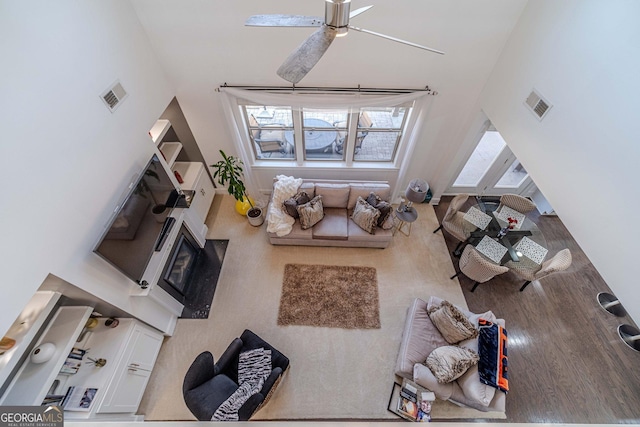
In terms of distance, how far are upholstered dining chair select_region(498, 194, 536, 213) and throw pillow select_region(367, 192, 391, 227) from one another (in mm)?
1846

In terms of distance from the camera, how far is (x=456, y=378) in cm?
308

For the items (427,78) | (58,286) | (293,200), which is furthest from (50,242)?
(427,78)

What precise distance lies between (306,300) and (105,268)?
2.45 metres

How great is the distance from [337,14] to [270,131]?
348cm

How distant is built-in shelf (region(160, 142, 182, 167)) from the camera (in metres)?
4.29

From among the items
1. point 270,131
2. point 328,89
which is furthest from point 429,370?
point 270,131

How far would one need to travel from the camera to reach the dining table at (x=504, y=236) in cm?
397

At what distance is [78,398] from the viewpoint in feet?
8.86

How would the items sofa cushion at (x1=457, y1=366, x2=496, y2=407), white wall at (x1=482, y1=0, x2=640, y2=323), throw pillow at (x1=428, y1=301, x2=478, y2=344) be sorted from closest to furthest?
1. white wall at (x1=482, y1=0, x2=640, y2=323)
2. sofa cushion at (x1=457, y1=366, x2=496, y2=407)
3. throw pillow at (x1=428, y1=301, x2=478, y2=344)

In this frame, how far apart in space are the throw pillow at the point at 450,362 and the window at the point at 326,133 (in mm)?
3125

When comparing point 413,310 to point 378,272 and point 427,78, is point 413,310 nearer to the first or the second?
point 378,272

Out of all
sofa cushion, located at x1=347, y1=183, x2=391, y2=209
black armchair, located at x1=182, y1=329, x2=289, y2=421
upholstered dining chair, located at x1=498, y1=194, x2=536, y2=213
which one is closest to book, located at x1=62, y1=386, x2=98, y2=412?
black armchair, located at x1=182, y1=329, x2=289, y2=421

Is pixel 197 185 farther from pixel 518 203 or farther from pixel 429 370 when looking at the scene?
pixel 518 203

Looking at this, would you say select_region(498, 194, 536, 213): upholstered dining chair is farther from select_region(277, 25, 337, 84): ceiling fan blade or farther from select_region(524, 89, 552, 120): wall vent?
select_region(277, 25, 337, 84): ceiling fan blade
